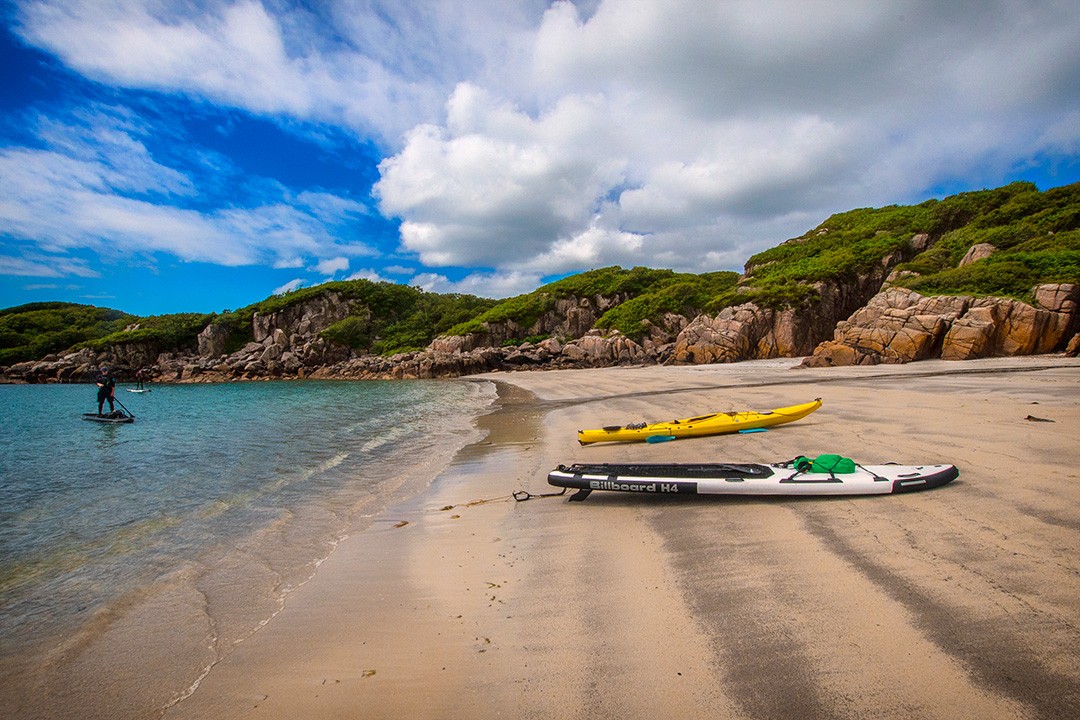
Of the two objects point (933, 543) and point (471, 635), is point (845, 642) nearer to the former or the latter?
point (933, 543)

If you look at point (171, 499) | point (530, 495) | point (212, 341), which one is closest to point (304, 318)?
point (212, 341)

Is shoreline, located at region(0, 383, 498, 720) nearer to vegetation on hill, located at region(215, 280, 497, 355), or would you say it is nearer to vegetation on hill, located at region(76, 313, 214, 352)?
vegetation on hill, located at region(215, 280, 497, 355)

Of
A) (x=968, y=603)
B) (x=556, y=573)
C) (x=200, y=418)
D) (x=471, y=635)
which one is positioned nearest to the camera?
(x=968, y=603)

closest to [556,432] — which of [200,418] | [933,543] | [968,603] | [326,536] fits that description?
[326,536]

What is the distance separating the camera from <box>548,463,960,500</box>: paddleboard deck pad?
5.03m

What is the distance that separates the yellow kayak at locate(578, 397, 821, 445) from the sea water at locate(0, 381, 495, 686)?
3.52 metres

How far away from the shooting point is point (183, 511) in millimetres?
7000

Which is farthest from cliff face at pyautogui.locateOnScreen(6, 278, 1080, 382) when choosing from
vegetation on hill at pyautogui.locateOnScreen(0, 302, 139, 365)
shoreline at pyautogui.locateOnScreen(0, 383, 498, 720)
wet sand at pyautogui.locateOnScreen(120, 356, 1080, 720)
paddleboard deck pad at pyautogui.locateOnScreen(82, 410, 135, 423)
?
paddleboard deck pad at pyautogui.locateOnScreen(82, 410, 135, 423)

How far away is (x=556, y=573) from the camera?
4047mm

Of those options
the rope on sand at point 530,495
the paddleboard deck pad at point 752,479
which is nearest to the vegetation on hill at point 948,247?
the paddleboard deck pad at point 752,479

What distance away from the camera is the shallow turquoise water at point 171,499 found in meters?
4.73

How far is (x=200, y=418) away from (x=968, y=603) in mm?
23691

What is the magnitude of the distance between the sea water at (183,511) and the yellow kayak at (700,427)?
3522mm

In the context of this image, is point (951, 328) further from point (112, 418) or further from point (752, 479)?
point (112, 418)
